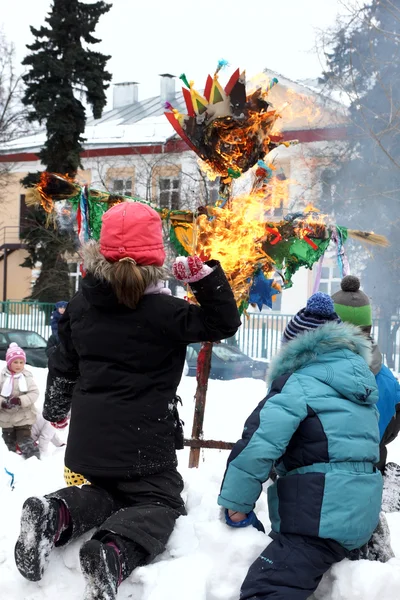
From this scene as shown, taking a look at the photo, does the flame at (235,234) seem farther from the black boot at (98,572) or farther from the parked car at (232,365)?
the parked car at (232,365)

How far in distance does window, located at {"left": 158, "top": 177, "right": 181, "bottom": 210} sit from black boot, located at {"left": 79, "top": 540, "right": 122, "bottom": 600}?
1795 centimetres

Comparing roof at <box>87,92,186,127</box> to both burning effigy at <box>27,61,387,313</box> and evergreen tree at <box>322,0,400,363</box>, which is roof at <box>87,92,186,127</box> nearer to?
evergreen tree at <box>322,0,400,363</box>

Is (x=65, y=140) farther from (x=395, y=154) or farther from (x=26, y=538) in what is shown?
(x=26, y=538)

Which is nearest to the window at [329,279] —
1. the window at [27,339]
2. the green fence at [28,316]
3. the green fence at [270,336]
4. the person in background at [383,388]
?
the green fence at [270,336]

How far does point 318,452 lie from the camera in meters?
2.82

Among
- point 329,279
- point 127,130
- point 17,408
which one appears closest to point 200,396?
point 17,408

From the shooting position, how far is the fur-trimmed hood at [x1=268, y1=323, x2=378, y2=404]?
9.52 feet

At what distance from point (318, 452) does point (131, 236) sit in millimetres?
1295

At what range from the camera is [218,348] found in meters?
14.2

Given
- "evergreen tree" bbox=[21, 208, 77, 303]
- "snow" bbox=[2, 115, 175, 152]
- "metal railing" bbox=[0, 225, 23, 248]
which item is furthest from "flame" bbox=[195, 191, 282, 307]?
"metal railing" bbox=[0, 225, 23, 248]

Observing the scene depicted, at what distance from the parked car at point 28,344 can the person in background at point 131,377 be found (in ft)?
38.4

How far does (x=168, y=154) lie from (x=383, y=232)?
927 centimetres

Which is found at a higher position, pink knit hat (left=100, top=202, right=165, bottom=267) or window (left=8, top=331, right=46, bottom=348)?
pink knit hat (left=100, top=202, right=165, bottom=267)

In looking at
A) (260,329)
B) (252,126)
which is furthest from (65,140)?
(252,126)
